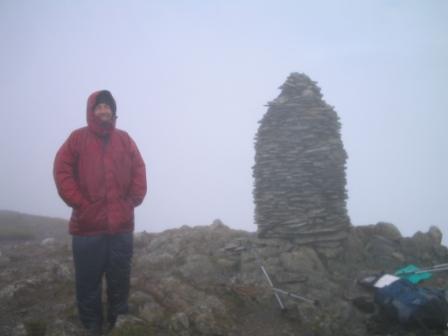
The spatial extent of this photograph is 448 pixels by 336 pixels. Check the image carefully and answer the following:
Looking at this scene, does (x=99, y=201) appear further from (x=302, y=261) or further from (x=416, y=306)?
(x=302, y=261)

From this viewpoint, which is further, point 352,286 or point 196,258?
point 196,258

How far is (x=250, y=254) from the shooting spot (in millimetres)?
9992

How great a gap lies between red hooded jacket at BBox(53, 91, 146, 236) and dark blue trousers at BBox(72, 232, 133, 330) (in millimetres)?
150

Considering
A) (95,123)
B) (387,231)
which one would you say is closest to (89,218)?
(95,123)

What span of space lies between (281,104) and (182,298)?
21.6ft

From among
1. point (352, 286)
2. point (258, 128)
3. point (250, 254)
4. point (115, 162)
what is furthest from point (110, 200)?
point (258, 128)

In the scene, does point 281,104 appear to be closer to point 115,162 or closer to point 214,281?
point 214,281

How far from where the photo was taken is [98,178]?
218 inches

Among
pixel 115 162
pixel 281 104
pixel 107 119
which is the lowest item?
pixel 115 162

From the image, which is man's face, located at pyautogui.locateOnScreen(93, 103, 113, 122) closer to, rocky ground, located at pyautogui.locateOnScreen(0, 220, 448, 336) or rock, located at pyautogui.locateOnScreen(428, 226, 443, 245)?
rocky ground, located at pyautogui.locateOnScreen(0, 220, 448, 336)

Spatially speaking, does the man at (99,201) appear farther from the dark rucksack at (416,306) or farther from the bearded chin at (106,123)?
the dark rucksack at (416,306)

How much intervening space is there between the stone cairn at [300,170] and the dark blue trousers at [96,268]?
591cm

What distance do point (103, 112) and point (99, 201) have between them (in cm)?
132

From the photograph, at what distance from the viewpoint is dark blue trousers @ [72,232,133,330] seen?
5.41m
